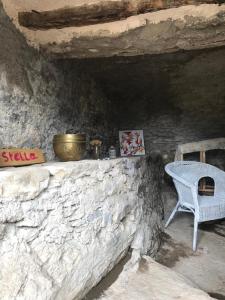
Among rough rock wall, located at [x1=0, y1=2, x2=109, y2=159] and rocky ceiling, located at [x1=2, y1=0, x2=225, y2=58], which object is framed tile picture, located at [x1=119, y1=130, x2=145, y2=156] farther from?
rocky ceiling, located at [x1=2, y1=0, x2=225, y2=58]

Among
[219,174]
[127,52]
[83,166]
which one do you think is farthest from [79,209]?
[219,174]

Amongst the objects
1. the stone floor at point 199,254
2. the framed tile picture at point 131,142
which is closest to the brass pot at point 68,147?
the stone floor at point 199,254

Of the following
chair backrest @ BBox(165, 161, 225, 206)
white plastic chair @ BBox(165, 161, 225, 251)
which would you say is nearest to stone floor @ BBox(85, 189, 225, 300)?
white plastic chair @ BBox(165, 161, 225, 251)

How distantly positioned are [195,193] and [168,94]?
114cm

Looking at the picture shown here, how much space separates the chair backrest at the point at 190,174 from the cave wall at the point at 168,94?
0.73m

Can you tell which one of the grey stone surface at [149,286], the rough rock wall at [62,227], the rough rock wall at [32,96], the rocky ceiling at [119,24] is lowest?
the grey stone surface at [149,286]

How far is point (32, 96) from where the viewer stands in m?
1.77

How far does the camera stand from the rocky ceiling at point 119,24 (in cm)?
148

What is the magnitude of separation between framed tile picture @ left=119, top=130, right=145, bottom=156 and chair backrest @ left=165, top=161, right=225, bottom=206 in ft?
1.64

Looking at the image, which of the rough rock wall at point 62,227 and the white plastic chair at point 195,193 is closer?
the rough rock wall at point 62,227

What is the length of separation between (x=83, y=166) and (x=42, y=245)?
1.44ft

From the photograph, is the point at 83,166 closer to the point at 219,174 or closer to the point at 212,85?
the point at 219,174

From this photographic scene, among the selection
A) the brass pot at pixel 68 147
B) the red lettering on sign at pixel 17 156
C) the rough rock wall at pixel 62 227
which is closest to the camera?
the rough rock wall at pixel 62 227

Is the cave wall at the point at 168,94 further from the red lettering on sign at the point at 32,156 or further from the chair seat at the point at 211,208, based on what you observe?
the red lettering on sign at the point at 32,156
